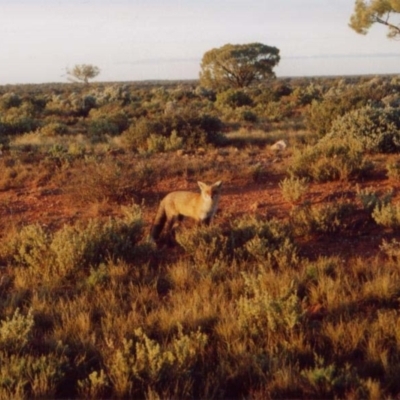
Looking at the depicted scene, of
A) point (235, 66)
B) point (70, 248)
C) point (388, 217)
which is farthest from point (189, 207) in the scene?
point (235, 66)

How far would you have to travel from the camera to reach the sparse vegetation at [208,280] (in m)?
4.68

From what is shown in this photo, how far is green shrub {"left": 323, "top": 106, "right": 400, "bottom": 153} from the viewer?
48.6ft

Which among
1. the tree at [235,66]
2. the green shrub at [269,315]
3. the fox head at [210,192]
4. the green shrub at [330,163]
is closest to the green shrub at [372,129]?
the green shrub at [330,163]

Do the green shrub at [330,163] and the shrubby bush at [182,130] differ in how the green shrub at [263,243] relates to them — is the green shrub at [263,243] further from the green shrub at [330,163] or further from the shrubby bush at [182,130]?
the shrubby bush at [182,130]

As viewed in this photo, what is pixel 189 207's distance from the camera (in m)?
8.96

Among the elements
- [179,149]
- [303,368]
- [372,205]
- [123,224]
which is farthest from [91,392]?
[179,149]

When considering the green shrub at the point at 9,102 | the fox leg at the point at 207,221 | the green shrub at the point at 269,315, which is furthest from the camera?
the green shrub at the point at 9,102

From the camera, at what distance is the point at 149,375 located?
466cm

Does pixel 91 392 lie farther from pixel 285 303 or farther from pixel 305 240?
pixel 305 240

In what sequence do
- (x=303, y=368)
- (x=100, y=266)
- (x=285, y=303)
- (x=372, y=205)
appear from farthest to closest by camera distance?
(x=372, y=205)
(x=100, y=266)
(x=285, y=303)
(x=303, y=368)

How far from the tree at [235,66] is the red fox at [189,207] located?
41.6 meters

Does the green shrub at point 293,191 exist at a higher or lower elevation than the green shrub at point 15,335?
higher

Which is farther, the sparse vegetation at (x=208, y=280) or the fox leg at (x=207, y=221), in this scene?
the fox leg at (x=207, y=221)

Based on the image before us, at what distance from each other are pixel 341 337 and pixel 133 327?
6.28ft
